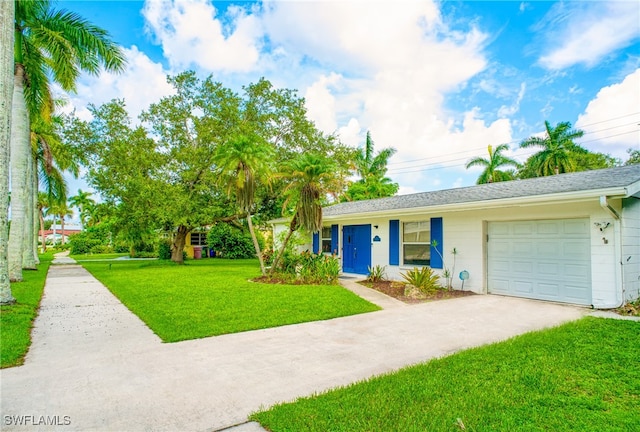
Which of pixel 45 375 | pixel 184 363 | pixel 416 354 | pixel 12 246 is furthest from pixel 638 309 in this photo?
pixel 12 246

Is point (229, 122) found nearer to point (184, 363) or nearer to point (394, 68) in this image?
point (394, 68)

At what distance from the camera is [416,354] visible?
4.78m

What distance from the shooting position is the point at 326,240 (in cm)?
1552

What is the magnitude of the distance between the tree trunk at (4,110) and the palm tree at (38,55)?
3.45 metres

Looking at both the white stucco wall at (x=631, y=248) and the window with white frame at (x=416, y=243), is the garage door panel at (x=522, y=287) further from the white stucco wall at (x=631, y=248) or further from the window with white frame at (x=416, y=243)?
the window with white frame at (x=416, y=243)

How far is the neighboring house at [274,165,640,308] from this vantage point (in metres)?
7.38

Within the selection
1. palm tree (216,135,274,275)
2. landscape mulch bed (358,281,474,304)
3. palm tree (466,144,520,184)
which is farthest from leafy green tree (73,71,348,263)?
palm tree (466,144,520,184)

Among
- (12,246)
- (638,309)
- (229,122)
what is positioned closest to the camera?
(638,309)

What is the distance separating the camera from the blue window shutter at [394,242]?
11945 mm

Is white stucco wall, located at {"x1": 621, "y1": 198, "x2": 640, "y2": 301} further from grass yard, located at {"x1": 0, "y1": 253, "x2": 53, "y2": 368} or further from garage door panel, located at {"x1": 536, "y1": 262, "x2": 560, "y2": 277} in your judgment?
grass yard, located at {"x1": 0, "y1": 253, "x2": 53, "y2": 368}

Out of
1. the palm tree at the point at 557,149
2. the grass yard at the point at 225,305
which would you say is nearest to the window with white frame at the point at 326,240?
the grass yard at the point at 225,305

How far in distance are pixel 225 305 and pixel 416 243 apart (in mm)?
6464

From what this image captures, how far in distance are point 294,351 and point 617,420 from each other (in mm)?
3399

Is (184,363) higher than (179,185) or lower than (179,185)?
lower
